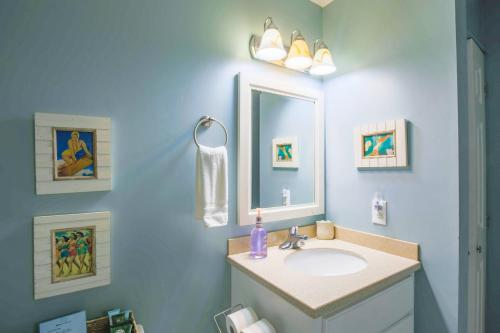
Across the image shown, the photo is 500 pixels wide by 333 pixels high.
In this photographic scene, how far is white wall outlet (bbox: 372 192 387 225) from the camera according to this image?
A: 139 cm

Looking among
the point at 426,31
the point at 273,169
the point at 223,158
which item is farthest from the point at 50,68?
the point at 426,31

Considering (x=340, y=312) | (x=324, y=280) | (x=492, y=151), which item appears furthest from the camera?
(x=492, y=151)

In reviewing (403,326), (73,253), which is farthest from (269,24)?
(403,326)

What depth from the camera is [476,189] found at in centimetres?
145

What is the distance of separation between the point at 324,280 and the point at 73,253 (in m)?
0.99

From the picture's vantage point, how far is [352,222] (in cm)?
156

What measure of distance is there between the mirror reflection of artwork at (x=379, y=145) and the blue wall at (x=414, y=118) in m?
0.09

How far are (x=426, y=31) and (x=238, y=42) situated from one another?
0.94m

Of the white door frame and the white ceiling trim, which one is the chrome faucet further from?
the white ceiling trim

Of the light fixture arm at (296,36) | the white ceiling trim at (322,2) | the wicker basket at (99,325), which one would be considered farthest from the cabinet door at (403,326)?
the white ceiling trim at (322,2)

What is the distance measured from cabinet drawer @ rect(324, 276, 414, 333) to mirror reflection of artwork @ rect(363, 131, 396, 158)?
64 centimetres

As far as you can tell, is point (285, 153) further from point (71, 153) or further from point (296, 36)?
point (71, 153)

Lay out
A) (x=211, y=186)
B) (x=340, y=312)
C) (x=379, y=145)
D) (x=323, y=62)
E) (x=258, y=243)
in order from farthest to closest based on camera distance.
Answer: (x=323, y=62) → (x=379, y=145) → (x=258, y=243) → (x=211, y=186) → (x=340, y=312)

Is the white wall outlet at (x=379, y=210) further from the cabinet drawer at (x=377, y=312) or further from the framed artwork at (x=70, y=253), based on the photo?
the framed artwork at (x=70, y=253)
